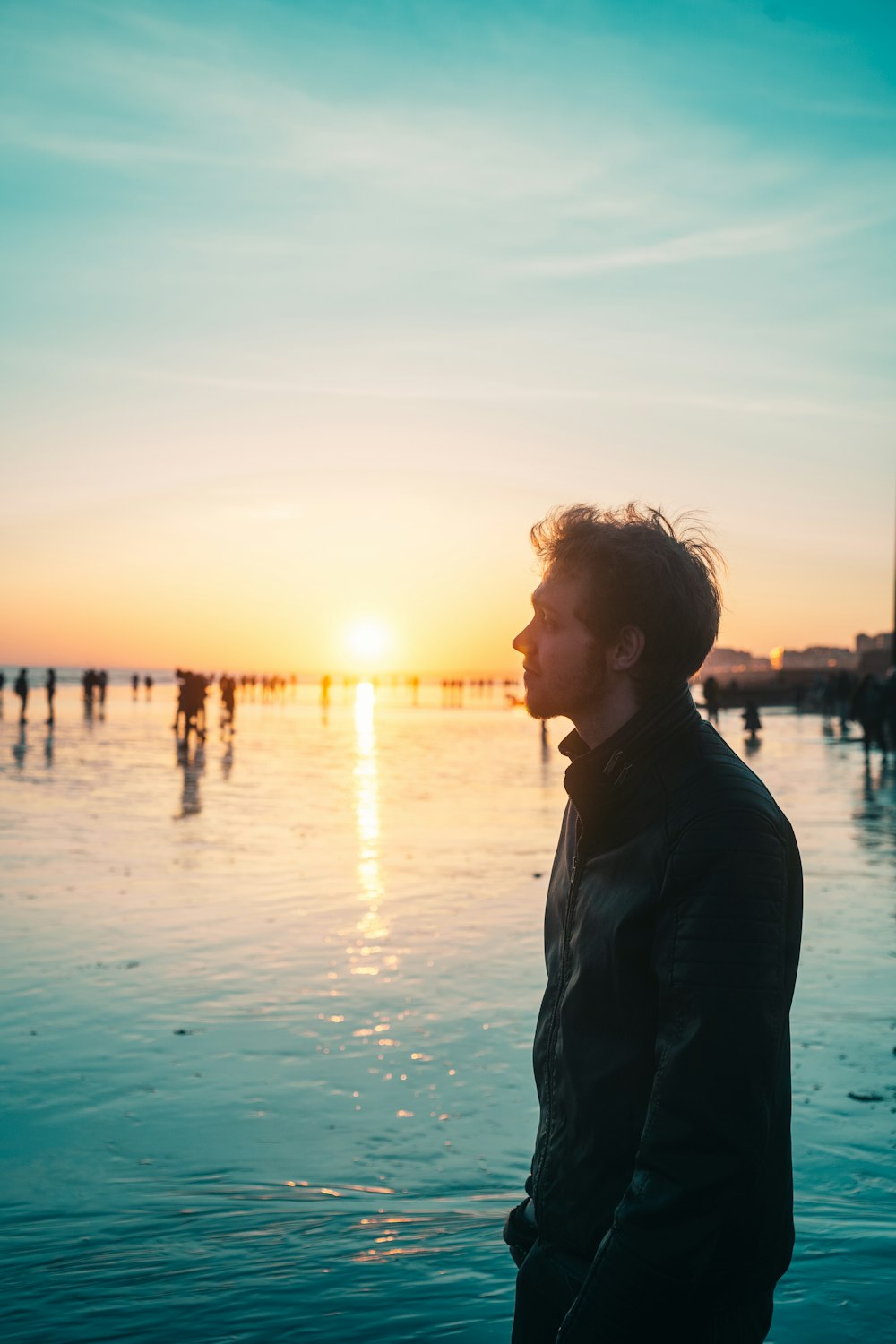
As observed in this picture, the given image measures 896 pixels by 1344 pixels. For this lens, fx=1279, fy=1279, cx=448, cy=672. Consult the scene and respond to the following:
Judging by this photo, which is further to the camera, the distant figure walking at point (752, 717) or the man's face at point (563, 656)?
the distant figure walking at point (752, 717)

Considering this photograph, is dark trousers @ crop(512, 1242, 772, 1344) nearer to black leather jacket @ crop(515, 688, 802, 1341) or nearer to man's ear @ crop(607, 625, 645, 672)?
black leather jacket @ crop(515, 688, 802, 1341)

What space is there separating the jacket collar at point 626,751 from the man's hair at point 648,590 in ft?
0.27

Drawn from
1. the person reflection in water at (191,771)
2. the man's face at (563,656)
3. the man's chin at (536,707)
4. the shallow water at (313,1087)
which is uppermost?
the man's face at (563,656)

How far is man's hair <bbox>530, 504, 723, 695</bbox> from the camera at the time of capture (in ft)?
8.00

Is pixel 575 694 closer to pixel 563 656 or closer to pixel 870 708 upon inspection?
pixel 563 656

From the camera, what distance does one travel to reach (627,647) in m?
2.47

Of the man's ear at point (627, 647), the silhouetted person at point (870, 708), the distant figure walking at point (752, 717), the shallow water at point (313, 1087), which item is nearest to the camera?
the man's ear at point (627, 647)

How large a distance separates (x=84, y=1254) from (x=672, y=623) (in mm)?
3639

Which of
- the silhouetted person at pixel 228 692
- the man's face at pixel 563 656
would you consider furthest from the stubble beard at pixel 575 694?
the silhouetted person at pixel 228 692

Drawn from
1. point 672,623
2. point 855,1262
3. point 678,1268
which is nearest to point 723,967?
point 678,1268

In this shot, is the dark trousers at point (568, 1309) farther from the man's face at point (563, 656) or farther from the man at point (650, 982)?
the man's face at point (563, 656)

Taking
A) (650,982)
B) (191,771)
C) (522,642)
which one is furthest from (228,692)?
(650,982)

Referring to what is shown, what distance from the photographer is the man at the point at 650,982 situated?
2055mm

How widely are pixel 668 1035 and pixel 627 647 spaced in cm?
74
